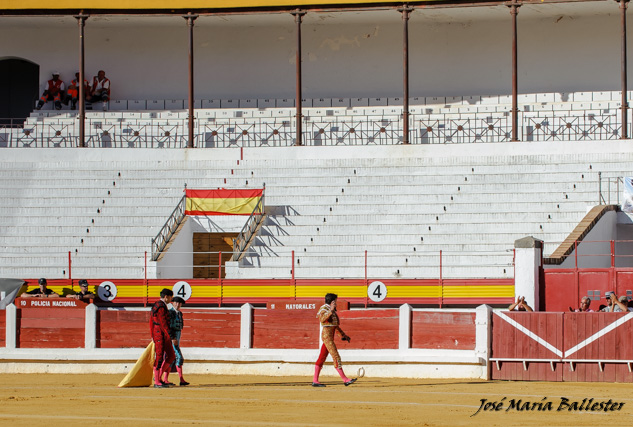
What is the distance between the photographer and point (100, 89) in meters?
32.8

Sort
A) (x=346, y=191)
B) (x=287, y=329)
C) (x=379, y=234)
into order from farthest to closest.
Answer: (x=346, y=191)
(x=379, y=234)
(x=287, y=329)

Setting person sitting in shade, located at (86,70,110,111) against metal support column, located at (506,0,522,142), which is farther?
person sitting in shade, located at (86,70,110,111)

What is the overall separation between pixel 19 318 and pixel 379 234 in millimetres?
8303

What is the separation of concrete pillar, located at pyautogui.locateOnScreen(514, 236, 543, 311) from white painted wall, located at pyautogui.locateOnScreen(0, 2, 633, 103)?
12.0 meters

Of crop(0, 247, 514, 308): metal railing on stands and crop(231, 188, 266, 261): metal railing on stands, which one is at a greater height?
crop(231, 188, 266, 261): metal railing on stands

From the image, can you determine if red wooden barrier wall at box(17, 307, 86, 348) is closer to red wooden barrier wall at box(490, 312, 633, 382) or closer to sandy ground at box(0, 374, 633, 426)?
sandy ground at box(0, 374, 633, 426)

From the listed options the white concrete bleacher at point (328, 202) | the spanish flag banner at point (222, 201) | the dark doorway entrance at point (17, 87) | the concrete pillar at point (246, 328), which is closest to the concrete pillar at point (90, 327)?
the concrete pillar at point (246, 328)

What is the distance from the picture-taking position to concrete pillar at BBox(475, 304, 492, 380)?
16781mm

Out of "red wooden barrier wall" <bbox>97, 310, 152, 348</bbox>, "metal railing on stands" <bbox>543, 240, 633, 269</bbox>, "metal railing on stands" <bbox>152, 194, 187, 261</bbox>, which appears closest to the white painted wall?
"metal railing on stands" <bbox>152, 194, 187, 261</bbox>

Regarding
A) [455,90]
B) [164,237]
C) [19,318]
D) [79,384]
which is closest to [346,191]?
[164,237]

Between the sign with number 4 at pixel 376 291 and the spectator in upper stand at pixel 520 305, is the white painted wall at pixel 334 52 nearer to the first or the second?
the sign with number 4 at pixel 376 291

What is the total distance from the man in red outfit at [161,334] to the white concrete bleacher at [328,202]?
8.63m

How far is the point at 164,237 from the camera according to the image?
83.4 ft

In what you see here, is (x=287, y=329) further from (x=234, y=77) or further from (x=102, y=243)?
(x=234, y=77)
